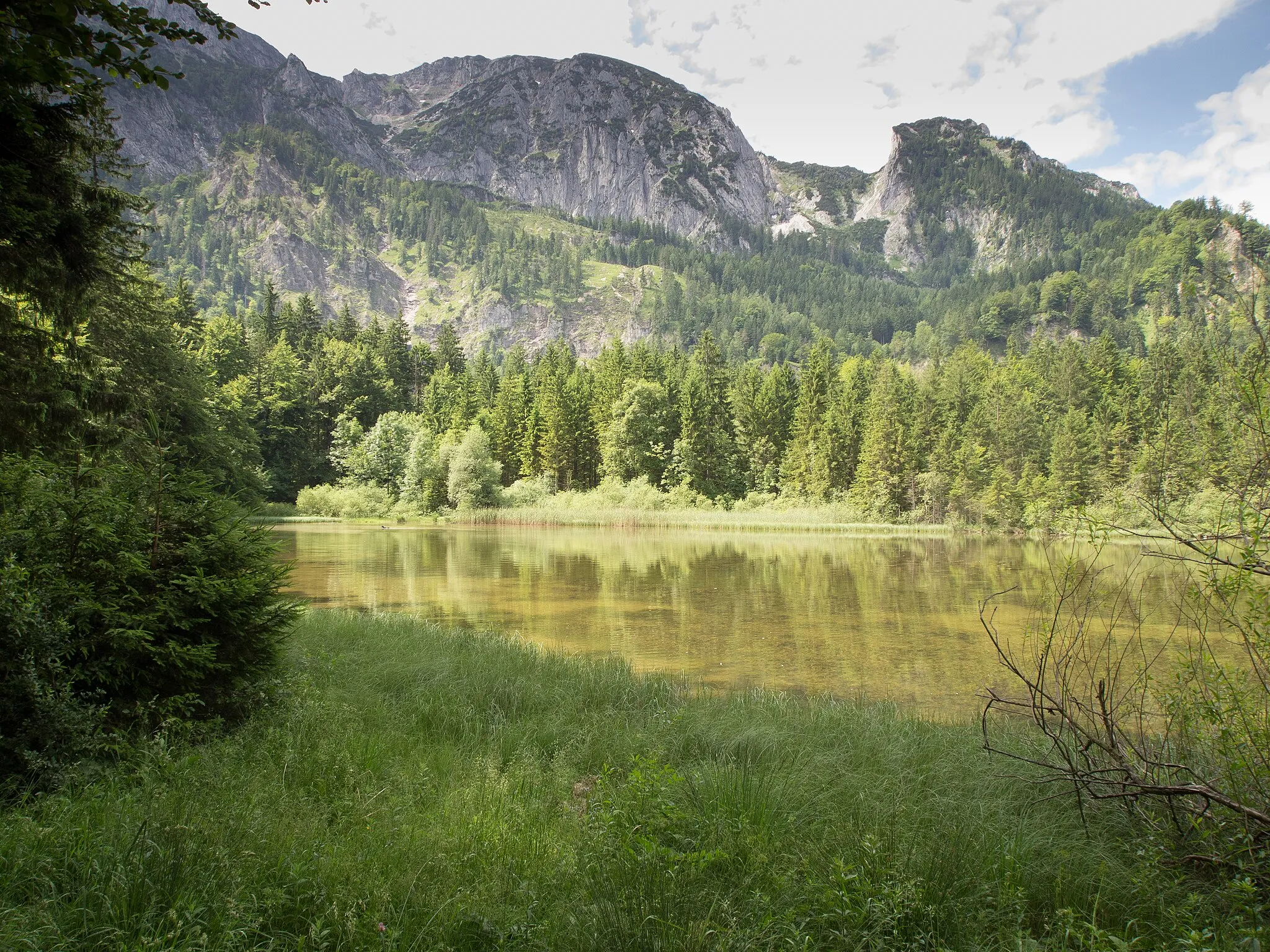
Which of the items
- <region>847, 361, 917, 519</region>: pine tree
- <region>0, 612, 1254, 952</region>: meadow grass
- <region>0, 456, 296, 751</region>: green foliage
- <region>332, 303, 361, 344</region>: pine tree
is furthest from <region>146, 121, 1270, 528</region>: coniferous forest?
<region>0, 612, 1254, 952</region>: meadow grass

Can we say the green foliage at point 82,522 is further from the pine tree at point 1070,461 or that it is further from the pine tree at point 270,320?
the pine tree at point 270,320

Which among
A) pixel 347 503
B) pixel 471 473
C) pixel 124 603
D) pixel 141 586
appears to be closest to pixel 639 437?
pixel 471 473

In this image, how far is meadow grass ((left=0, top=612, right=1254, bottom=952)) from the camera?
9.20 ft

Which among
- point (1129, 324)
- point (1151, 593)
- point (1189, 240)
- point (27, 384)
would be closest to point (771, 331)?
point (1129, 324)

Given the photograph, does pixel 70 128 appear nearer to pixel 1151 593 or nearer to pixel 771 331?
pixel 1151 593

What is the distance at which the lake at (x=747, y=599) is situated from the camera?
36.7 feet

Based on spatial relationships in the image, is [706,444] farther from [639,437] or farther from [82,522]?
[82,522]

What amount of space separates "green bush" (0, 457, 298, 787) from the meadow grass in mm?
422

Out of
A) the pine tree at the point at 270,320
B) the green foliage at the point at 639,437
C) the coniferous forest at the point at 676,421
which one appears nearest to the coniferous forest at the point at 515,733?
the coniferous forest at the point at 676,421

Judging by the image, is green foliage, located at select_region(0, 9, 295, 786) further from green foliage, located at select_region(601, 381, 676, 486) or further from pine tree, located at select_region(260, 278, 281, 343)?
pine tree, located at select_region(260, 278, 281, 343)

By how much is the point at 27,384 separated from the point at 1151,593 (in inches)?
913

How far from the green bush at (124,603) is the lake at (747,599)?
21.3 ft

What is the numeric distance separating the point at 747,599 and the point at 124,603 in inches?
590

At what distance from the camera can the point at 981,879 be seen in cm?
343
